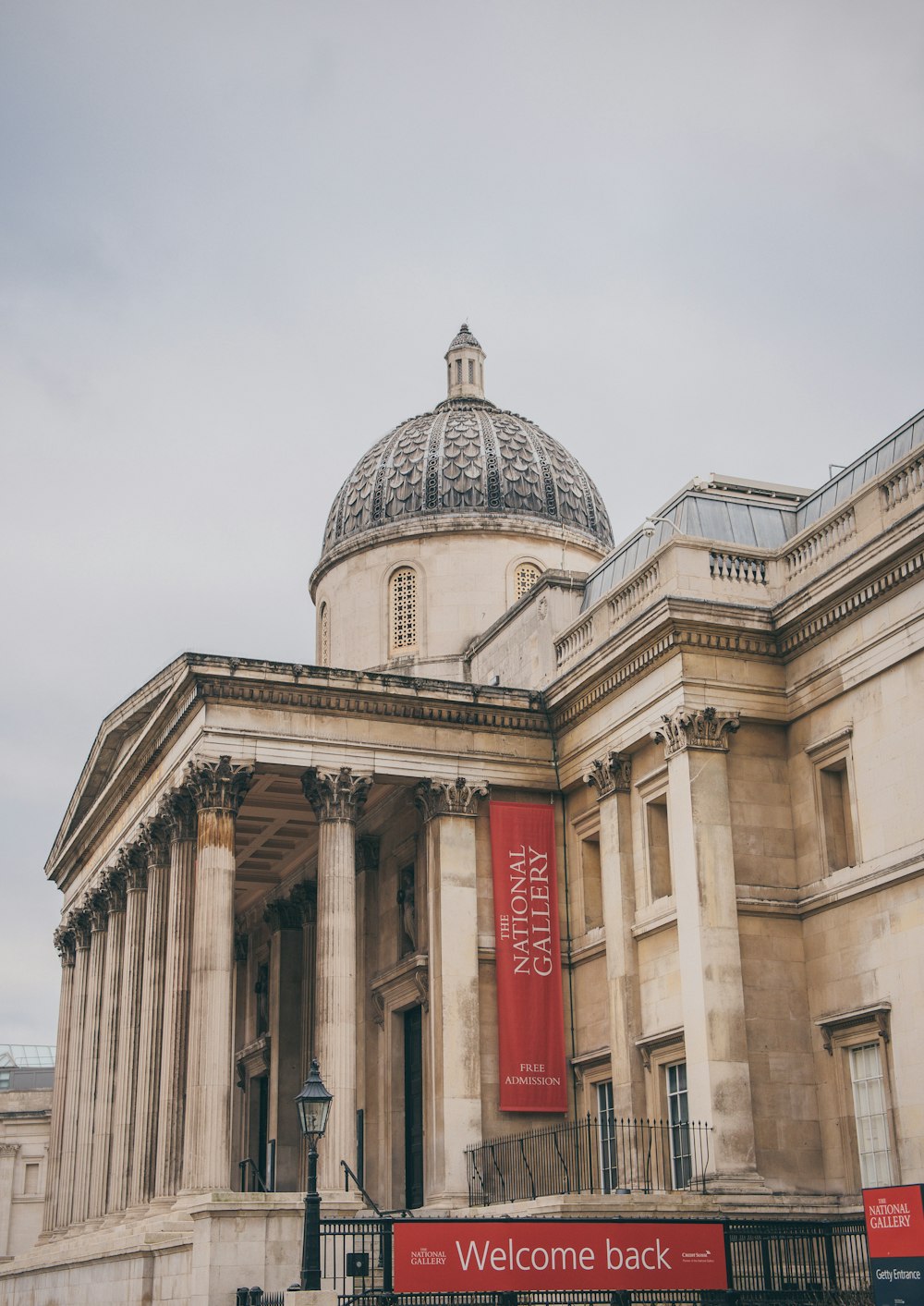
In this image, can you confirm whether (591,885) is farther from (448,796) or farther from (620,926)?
(448,796)

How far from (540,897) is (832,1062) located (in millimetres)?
7272

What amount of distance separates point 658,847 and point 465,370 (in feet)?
65.2

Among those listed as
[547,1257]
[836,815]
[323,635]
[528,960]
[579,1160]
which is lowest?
[547,1257]

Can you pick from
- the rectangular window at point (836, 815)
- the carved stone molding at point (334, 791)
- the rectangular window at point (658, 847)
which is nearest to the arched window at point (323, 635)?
the carved stone molding at point (334, 791)

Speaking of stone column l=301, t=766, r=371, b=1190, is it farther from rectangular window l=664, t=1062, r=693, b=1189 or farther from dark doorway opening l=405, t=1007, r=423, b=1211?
rectangular window l=664, t=1062, r=693, b=1189

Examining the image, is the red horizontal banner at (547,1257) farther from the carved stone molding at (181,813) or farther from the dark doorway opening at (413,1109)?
the carved stone molding at (181,813)

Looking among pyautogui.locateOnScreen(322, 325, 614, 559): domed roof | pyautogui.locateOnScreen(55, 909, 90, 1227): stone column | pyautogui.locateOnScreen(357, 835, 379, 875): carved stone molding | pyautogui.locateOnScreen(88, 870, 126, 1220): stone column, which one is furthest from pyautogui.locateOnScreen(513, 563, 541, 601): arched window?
pyautogui.locateOnScreen(55, 909, 90, 1227): stone column

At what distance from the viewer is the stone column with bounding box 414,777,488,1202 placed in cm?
3011

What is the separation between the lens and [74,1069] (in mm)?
41406

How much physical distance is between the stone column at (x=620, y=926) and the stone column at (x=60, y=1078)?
17552mm

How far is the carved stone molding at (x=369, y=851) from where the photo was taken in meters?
36.5

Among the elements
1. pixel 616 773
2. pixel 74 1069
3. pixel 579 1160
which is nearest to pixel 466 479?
pixel 616 773

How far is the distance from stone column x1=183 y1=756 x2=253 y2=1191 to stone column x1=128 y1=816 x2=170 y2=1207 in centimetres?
289

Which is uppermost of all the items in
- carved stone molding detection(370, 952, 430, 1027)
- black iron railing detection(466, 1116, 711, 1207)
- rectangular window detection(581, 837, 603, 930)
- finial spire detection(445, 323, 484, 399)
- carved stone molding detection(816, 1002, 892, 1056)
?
finial spire detection(445, 323, 484, 399)
